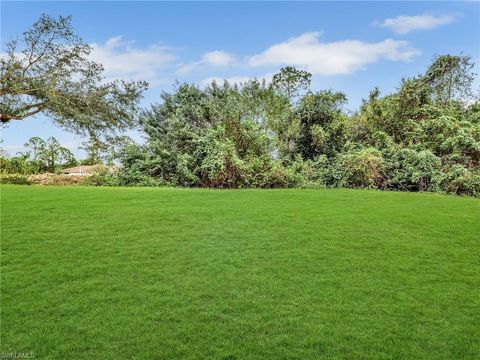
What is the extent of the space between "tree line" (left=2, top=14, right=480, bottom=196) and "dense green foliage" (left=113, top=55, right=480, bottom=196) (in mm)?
46

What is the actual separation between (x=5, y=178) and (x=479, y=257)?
56.7ft

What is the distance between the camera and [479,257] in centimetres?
717

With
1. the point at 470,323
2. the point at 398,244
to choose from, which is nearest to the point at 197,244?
the point at 398,244

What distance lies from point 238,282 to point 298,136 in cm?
1639

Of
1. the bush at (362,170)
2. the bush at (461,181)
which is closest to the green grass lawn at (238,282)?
the bush at (461,181)

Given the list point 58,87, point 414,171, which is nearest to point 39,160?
point 58,87

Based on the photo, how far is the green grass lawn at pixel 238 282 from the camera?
14.4ft

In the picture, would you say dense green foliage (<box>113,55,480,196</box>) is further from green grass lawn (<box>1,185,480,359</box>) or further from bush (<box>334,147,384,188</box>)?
green grass lawn (<box>1,185,480,359</box>)

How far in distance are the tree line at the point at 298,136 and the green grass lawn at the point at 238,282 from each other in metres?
7.97

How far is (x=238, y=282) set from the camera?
5.80 metres

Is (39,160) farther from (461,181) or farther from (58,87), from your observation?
(461,181)

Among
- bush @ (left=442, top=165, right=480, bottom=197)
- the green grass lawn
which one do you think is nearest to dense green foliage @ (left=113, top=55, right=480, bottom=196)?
bush @ (left=442, top=165, right=480, bottom=197)

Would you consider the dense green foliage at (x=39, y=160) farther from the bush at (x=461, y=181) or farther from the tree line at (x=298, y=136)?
the bush at (x=461, y=181)

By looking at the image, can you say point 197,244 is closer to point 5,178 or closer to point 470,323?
point 470,323
